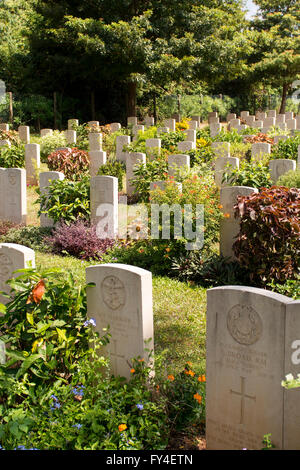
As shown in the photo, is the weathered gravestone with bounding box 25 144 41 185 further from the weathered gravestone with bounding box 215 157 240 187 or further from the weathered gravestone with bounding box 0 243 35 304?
the weathered gravestone with bounding box 0 243 35 304

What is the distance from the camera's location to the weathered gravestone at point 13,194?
9648 mm

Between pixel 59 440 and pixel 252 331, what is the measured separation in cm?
154

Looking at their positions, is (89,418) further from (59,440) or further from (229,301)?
(229,301)

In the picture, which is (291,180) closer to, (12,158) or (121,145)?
(121,145)

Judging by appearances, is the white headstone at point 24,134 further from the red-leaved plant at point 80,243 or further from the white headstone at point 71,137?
the red-leaved plant at point 80,243

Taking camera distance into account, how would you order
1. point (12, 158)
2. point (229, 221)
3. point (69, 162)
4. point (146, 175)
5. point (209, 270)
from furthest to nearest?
point (12, 158) → point (69, 162) → point (146, 175) → point (229, 221) → point (209, 270)

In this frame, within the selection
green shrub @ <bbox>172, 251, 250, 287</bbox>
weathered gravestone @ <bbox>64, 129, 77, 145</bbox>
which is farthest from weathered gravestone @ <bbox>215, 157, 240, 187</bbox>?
weathered gravestone @ <bbox>64, 129, 77, 145</bbox>

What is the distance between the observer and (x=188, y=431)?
404 centimetres

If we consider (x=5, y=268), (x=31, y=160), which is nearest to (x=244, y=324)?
(x=5, y=268)

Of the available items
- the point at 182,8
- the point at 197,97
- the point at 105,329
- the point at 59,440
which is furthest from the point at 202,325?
the point at 197,97

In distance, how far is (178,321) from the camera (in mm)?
5887

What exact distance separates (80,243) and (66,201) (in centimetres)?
126

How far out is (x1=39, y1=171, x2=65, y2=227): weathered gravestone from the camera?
9398 mm

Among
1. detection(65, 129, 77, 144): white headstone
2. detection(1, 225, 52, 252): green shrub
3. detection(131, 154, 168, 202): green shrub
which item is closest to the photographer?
detection(1, 225, 52, 252): green shrub
